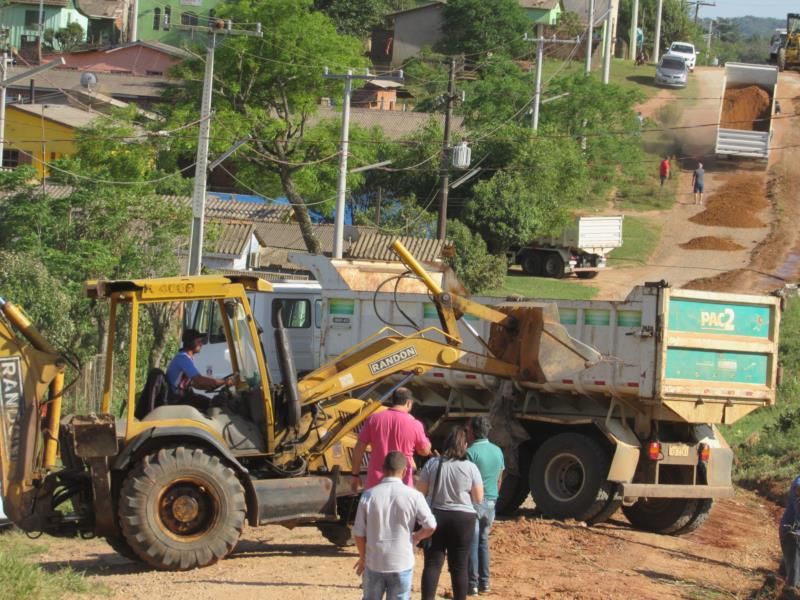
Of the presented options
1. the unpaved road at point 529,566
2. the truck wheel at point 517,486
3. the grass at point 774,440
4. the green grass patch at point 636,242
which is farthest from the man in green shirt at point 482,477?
the green grass patch at point 636,242

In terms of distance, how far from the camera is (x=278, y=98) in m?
45.8

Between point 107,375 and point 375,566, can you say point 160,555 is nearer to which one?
point 107,375

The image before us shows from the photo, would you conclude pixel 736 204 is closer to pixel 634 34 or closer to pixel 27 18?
pixel 634 34

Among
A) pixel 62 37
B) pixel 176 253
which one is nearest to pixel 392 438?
pixel 176 253

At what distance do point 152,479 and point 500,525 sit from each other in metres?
4.91

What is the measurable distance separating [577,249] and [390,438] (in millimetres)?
30830

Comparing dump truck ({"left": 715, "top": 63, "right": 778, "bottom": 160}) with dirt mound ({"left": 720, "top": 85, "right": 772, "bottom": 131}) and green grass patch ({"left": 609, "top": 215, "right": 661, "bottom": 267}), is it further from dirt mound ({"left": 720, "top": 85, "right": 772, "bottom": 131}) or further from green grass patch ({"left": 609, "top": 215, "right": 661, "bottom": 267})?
green grass patch ({"left": 609, "top": 215, "right": 661, "bottom": 267})

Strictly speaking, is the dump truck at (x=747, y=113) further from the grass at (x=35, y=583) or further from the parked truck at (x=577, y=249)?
the grass at (x=35, y=583)

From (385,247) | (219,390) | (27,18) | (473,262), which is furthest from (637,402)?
(27,18)

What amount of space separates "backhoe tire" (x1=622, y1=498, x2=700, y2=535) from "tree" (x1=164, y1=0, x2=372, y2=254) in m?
27.9

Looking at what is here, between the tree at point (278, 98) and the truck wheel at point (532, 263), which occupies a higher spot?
the tree at point (278, 98)

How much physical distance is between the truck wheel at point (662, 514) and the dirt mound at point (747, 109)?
4472 centimetres

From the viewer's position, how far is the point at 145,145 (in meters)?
42.0

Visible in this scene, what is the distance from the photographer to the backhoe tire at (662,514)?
47.4 feet
